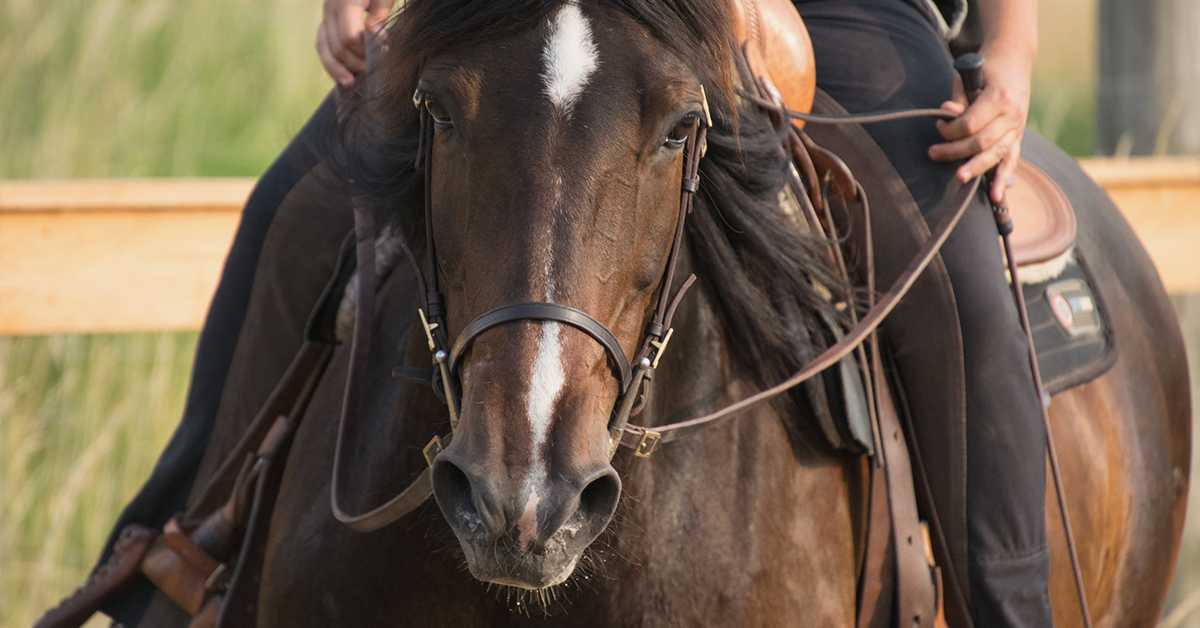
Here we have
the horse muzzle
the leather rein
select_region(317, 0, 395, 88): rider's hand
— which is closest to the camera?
the horse muzzle

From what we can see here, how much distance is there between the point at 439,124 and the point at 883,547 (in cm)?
114

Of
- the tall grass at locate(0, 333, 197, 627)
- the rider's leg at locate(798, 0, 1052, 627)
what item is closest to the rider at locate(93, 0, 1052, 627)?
the rider's leg at locate(798, 0, 1052, 627)

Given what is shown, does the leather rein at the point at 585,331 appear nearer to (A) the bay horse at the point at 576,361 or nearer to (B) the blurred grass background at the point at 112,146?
(A) the bay horse at the point at 576,361

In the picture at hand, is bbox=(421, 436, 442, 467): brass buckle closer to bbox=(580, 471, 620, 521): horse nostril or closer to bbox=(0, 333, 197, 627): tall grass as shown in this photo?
bbox=(580, 471, 620, 521): horse nostril

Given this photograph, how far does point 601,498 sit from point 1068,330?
1.58 metres

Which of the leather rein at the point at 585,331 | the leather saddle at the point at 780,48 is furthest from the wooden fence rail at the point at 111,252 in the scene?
the leather saddle at the point at 780,48

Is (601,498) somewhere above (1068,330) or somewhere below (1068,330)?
above

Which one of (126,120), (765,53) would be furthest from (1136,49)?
(126,120)

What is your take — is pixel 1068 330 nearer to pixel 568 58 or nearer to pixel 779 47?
pixel 779 47

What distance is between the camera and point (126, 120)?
14.9 feet

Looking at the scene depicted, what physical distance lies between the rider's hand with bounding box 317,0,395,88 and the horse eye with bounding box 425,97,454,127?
16.8 inches

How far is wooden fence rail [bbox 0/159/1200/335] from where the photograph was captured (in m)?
3.04

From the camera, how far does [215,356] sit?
84.7 inches

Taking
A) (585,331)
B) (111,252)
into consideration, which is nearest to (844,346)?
(585,331)
